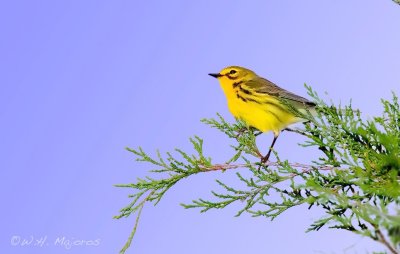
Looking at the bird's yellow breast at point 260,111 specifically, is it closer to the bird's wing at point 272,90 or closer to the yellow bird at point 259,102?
the yellow bird at point 259,102

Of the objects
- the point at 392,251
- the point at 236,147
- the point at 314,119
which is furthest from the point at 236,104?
the point at 392,251

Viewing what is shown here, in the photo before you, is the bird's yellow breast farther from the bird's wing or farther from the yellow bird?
the bird's wing

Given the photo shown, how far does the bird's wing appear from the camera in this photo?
327 inches

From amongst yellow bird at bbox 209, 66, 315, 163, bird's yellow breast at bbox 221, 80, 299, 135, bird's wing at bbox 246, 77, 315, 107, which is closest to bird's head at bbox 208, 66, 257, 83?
yellow bird at bbox 209, 66, 315, 163

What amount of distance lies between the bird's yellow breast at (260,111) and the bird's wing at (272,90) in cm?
13

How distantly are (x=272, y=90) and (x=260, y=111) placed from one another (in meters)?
0.61

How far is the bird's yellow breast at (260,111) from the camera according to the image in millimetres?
8039

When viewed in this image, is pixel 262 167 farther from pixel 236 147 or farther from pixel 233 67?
pixel 233 67

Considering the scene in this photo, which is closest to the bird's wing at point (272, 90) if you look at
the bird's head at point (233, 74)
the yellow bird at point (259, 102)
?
the yellow bird at point (259, 102)

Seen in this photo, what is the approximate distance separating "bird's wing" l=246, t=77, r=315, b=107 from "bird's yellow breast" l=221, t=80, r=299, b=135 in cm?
13

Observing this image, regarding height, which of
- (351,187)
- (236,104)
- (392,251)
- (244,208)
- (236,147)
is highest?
(236,104)

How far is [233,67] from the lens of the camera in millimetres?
9258

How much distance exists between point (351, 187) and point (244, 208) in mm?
1300

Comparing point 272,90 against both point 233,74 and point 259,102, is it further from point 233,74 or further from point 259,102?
point 233,74
